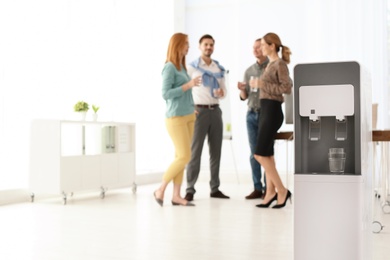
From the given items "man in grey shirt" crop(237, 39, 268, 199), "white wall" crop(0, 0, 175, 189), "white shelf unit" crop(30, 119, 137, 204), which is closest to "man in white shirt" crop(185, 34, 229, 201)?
"man in grey shirt" crop(237, 39, 268, 199)

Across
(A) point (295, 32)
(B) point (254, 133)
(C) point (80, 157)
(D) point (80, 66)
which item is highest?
(A) point (295, 32)

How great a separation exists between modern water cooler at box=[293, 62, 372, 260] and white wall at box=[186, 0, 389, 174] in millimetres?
5372

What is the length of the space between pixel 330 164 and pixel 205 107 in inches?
138

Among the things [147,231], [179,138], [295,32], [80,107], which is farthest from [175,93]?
[295,32]

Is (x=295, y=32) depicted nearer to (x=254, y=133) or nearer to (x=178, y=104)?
(x=254, y=133)

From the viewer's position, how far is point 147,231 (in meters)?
3.93

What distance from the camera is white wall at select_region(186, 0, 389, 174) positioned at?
7.62 m

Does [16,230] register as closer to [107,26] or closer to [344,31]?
[107,26]

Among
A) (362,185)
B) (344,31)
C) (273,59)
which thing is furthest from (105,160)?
(362,185)

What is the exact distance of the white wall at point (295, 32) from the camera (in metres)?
7.62

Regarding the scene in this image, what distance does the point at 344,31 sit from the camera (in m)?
7.84

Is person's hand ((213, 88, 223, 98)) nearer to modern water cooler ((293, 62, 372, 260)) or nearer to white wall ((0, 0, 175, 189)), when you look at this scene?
white wall ((0, 0, 175, 189))

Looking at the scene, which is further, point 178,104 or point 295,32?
point 295,32

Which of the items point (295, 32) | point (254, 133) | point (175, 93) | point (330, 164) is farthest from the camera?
point (295, 32)
